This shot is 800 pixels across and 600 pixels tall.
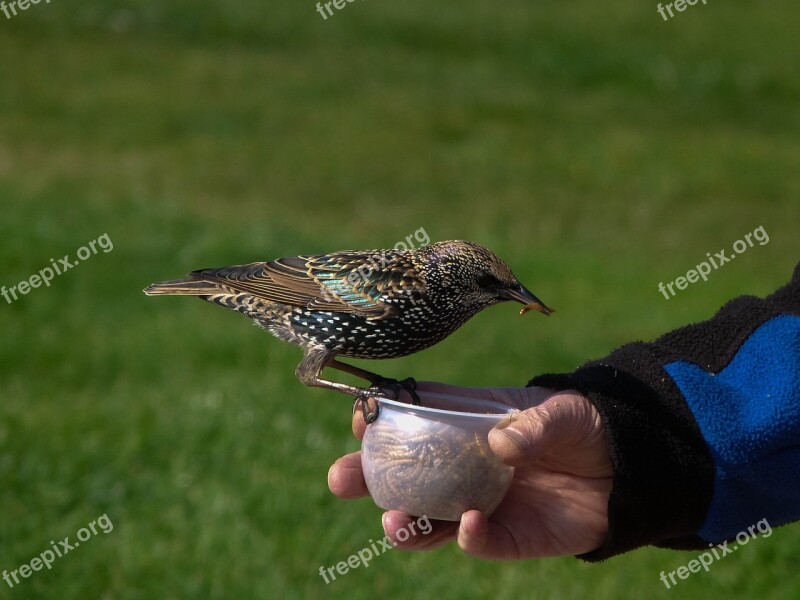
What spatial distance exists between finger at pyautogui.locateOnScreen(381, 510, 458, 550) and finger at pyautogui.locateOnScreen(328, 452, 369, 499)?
0.70 feet

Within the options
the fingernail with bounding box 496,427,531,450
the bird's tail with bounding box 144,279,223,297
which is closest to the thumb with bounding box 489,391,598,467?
the fingernail with bounding box 496,427,531,450

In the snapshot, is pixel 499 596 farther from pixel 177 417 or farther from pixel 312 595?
pixel 177 417

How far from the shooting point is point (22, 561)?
Result: 232 inches

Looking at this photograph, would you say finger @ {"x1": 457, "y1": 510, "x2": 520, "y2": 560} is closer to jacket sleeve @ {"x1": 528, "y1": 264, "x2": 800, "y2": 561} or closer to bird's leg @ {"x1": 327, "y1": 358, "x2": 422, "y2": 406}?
jacket sleeve @ {"x1": 528, "y1": 264, "x2": 800, "y2": 561}

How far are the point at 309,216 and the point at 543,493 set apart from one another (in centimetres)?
898

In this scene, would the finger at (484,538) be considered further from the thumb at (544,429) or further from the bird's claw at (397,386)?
the bird's claw at (397,386)

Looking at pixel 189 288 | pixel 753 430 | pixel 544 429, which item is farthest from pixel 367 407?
pixel 753 430

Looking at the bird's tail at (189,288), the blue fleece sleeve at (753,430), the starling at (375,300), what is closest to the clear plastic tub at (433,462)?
the starling at (375,300)

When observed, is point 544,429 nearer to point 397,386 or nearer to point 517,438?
point 517,438

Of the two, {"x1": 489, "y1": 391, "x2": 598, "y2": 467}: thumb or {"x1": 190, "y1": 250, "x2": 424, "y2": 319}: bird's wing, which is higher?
{"x1": 190, "y1": 250, "x2": 424, "y2": 319}: bird's wing

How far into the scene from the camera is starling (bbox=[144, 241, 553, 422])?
4082 mm

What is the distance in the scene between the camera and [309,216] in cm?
1299

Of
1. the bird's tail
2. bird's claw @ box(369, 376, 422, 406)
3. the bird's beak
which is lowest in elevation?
bird's claw @ box(369, 376, 422, 406)

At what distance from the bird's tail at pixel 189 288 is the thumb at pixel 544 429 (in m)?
1.33
